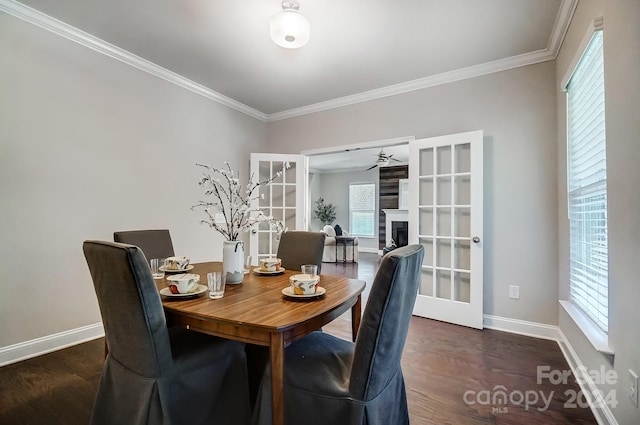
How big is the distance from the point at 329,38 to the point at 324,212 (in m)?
6.98

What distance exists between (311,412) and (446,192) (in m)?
2.63

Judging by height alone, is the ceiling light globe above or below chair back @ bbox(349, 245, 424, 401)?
above

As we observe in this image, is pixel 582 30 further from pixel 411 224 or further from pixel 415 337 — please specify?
pixel 415 337

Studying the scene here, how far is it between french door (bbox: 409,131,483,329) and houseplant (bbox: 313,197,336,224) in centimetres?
611

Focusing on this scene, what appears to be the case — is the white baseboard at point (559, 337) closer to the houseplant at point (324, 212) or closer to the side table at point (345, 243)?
the side table at point (345, 243)

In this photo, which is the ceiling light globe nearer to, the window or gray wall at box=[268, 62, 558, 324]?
gray wall at box=[268, 62, 558, 324]

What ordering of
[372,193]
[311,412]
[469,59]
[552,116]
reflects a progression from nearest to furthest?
1. [311,412]
2. [552,116]
3. [469,59]
4. [372,193]

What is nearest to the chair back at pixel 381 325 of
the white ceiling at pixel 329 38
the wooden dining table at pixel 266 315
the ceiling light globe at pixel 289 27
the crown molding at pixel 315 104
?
the wooden dining table at pixel 266 315

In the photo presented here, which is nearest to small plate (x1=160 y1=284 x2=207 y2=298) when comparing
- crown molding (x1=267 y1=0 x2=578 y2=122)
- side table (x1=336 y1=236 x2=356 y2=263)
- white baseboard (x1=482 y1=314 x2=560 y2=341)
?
white baseboard (x1=482 y1=314 x2=560 y2=341)

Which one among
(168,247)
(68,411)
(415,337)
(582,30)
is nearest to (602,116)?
(582,30)

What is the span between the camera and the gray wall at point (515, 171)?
8.84 ft

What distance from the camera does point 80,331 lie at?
2518mm

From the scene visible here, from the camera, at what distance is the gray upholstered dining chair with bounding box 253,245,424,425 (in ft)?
3.40

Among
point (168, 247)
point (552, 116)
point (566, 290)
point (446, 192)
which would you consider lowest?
point (566, 290)
